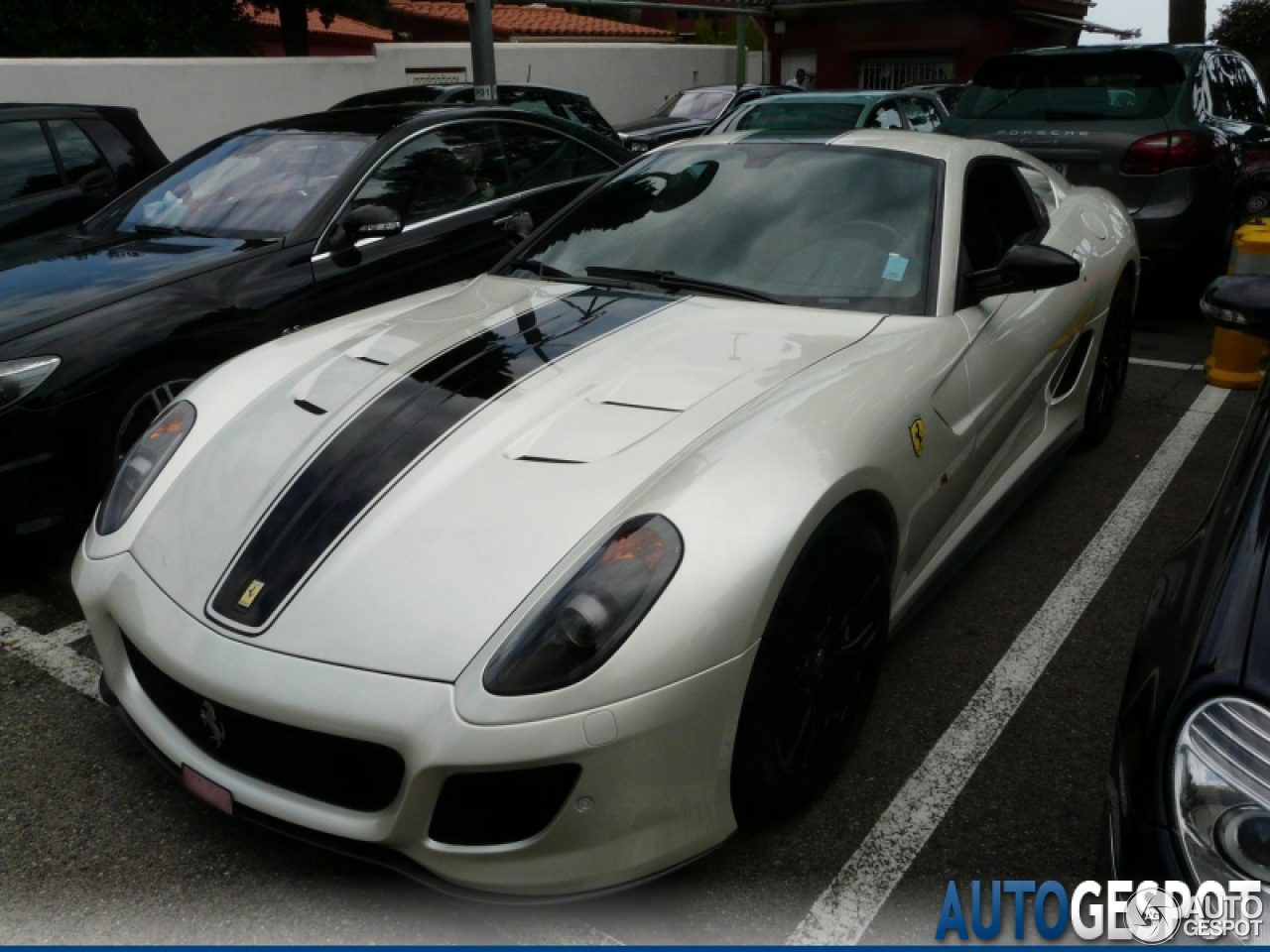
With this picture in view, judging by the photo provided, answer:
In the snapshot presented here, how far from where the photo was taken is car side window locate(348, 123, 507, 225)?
15.7ft

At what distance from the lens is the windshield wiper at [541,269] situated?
348 cm

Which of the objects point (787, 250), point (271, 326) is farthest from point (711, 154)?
point (271, 326)

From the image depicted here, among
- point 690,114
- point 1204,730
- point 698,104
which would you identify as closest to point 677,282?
point 1204,730

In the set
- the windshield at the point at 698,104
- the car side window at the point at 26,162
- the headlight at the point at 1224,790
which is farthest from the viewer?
the windshield at the point at 698,104

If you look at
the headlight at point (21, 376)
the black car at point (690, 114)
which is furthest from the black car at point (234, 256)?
the black car at point (690, 114)

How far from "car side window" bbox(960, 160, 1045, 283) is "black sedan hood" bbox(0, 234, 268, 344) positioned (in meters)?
2.67

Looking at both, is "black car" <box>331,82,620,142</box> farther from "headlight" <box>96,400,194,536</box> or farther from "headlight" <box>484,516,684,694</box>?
"headlight" <box>484,516,684,694</box>

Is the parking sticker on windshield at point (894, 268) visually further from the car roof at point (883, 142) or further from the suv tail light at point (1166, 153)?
the suv tail light at point (1166, 153)

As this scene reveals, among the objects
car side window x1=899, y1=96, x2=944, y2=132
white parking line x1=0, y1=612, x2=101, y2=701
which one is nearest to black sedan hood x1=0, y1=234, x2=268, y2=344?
white parking line x1=0, y1=612, x2=101, y2=701

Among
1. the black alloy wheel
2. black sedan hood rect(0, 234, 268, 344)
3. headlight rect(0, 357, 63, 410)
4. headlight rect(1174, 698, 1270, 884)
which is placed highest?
black sedan hood rect(0, 234, 268, 344)

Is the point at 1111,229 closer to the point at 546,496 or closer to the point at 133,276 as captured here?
the point at 546,496

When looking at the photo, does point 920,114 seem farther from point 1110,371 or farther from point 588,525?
point 588,525

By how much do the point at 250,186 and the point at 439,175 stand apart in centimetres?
81

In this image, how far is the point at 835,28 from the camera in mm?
25516
